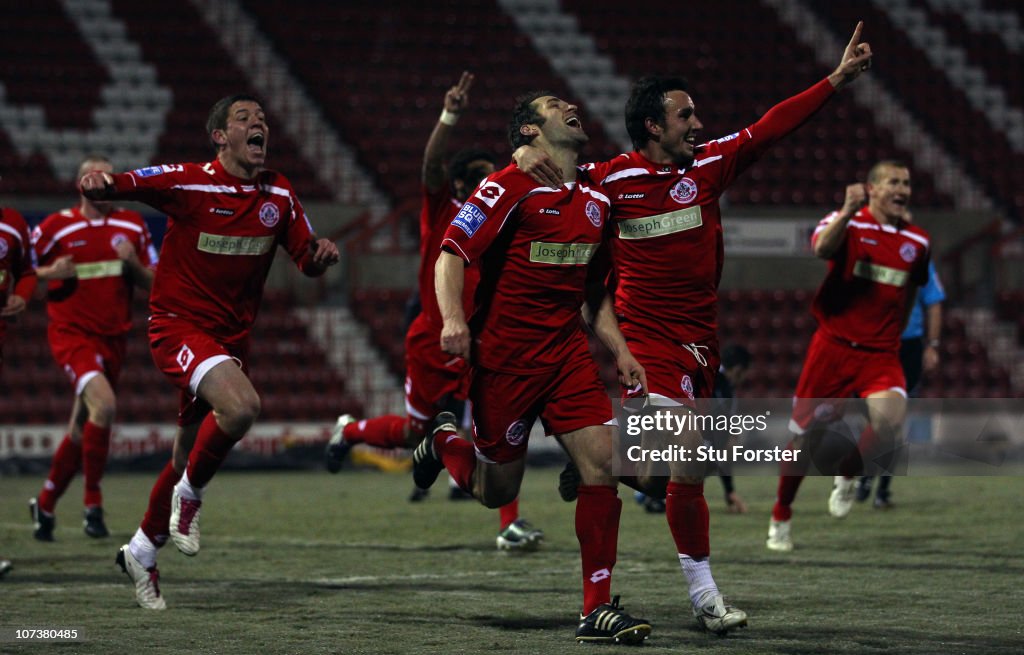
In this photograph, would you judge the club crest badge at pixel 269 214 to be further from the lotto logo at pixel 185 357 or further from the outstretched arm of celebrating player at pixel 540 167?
the outstretched arm of celebrating player at pixel 540 167

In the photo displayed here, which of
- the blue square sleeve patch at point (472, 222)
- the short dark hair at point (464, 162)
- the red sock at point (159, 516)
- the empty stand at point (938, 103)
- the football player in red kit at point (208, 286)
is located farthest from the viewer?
the empty stand at point (938, 103)

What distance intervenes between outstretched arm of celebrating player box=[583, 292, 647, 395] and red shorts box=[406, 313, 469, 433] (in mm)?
2677

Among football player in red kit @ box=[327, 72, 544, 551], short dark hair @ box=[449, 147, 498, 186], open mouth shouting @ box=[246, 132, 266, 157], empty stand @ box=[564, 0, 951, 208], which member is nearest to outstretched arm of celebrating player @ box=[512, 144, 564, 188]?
open mouth shouting @ box=[246, 132, 266, 157]

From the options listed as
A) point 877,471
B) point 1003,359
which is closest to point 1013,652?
point 877,471

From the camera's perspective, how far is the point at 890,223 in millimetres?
9688

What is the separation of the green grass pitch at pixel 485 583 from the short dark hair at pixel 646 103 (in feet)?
7.04

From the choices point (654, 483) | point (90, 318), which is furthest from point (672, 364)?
point (90, 318)

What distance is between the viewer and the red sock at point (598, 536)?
6.09 meters

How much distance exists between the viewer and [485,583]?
7789 mm

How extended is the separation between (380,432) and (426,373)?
59cm

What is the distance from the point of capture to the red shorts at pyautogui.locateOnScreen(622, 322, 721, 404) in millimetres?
6680

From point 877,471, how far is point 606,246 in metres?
5.37

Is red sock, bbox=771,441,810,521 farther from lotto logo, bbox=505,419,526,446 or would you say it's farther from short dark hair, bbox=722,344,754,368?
lotto logo, bbox=505,419,526,446

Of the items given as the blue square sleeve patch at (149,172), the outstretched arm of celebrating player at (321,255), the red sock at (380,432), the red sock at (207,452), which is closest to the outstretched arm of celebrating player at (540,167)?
the outstretched arm of celebrating player at (321,255)
